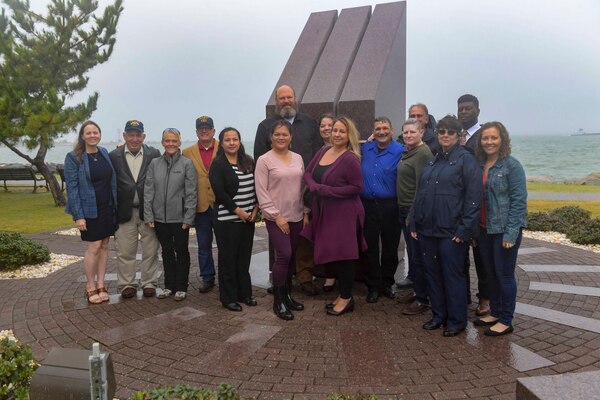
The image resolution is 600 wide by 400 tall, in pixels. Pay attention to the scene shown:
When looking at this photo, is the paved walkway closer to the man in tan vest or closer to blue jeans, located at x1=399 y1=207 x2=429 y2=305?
blue jeans, located at x1=399 y1=207 x2=429 y2=305

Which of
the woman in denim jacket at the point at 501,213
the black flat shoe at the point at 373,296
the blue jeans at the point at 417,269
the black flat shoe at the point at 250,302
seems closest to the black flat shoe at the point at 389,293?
the black flat shoe at the point at 373,296

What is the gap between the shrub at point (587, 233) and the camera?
26.8 ft

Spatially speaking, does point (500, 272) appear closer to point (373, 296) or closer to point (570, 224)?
point (373, 296)

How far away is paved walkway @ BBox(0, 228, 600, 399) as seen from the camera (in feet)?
11.0

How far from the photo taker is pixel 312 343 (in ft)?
13.1

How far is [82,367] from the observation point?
2.49 metres

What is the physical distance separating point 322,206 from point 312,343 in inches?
51.9

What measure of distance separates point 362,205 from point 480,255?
1240 millimetres

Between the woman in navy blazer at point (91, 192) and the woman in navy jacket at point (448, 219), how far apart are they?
3257 millimetres

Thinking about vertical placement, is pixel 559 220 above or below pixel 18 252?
below

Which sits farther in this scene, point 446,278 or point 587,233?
point 587,233

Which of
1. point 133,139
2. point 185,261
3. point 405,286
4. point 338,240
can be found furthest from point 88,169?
point 405,286

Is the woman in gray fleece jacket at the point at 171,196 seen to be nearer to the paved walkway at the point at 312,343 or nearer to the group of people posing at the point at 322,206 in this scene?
the group of people posing at the point at 322,206

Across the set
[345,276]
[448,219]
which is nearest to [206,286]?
[345,276]
